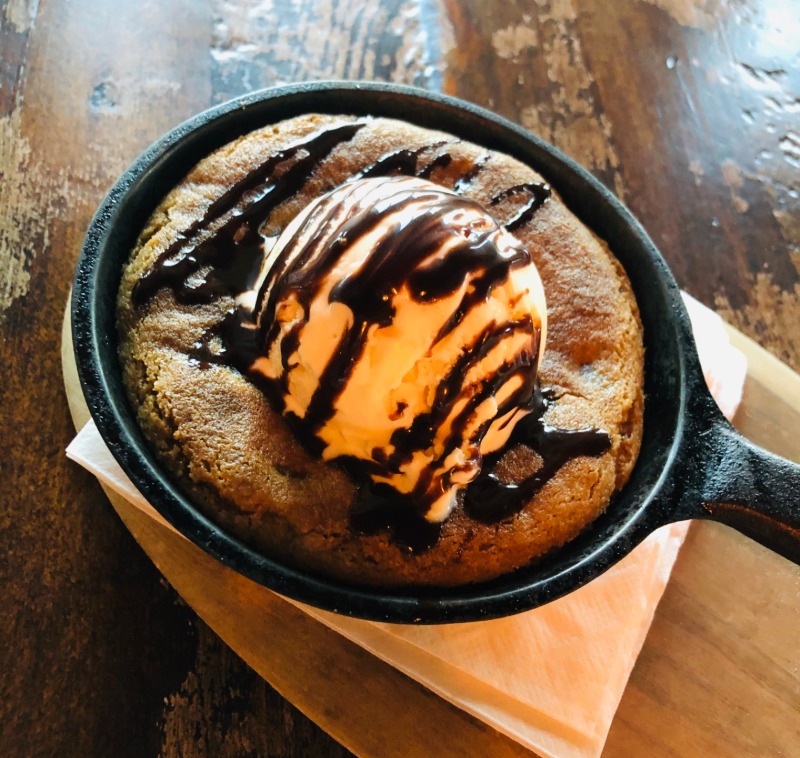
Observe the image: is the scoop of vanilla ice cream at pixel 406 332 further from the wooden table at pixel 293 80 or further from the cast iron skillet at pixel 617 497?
the wooden table at pixel 293 80

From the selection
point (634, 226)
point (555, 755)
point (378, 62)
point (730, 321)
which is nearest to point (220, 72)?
point (378, 62)

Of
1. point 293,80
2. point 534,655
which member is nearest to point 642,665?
point 534,655

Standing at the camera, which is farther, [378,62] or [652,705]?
[378,62]

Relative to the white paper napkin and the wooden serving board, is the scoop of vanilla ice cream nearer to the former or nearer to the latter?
the white paper napkin

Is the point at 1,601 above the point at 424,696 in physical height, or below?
below

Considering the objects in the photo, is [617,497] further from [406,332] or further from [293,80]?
[293,80]

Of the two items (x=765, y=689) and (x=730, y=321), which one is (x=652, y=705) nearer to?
(x=765, y=689)
